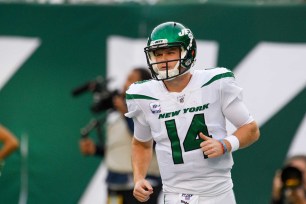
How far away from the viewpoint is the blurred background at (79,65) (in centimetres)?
705

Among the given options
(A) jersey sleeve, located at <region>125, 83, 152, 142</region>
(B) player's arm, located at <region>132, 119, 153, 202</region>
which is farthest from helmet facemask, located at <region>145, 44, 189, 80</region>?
(B) player's arm, located at <region>132, 119, 153, 202</region>

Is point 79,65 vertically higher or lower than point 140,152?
lower

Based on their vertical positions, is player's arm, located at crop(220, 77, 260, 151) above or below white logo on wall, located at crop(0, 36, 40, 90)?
above

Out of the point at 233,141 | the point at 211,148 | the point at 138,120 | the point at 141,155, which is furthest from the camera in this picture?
the point at 141,155

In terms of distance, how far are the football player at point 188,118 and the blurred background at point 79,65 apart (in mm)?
2741

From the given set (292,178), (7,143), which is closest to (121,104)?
(7,143)

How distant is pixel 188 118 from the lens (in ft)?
14.0

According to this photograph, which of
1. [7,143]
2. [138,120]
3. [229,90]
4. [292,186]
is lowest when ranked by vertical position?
[7,143]

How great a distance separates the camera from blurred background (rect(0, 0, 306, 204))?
23.1 feet

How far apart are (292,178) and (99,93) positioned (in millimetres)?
2887

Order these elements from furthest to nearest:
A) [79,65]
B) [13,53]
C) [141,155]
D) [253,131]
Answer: [13,53]
[79,65]
[141,155]
[253,131]

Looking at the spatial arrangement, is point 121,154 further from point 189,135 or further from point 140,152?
point 189,135

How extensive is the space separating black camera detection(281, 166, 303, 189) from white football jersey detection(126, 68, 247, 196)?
489 mm

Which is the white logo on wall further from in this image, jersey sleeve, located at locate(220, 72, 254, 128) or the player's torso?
jersey sleeve, located at locate(220, 72, 254, 128)
